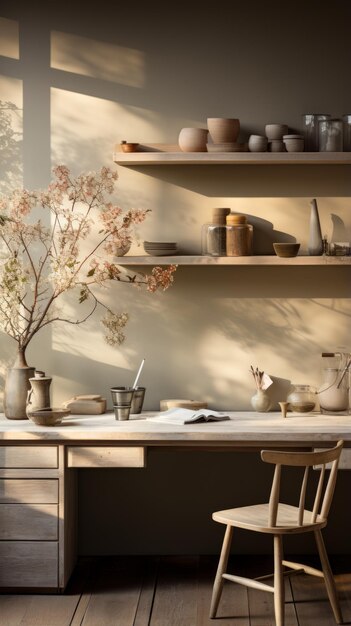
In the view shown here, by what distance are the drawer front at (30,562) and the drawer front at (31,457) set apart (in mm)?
371

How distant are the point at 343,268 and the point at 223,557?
5.63ft

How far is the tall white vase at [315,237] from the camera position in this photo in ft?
15.8

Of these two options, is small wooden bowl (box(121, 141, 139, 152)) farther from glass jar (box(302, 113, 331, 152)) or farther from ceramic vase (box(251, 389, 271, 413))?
ceramic vase (box(251, 389, 271, 413))

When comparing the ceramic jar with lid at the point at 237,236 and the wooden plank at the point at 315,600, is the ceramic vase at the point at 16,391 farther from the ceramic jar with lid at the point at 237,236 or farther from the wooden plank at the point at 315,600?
the wooden plank at the point at 315,600

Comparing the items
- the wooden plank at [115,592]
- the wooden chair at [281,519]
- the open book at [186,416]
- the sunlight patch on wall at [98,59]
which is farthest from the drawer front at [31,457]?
the sunlight patch on wall at [98,59]

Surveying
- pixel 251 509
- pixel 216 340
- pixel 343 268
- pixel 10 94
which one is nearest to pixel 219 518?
pixel 251 509

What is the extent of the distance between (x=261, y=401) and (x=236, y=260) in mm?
764

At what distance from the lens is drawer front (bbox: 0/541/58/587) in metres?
4.39

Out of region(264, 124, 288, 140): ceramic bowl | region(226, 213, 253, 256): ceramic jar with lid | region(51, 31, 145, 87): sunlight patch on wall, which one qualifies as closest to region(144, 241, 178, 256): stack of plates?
region(226, 213, 253, 256): ceramic jar with lid

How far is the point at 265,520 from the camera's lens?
158 inches

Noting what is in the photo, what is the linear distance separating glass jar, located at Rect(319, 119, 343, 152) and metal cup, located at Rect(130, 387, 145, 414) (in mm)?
1575

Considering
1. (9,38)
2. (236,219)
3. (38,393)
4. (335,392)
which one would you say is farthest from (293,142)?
(38,393)

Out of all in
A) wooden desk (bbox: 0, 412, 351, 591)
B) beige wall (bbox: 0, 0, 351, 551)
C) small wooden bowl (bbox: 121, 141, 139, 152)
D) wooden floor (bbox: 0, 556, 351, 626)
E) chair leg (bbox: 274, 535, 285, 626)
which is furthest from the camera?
beige wall (bbox: 0, 0, 351, 551)

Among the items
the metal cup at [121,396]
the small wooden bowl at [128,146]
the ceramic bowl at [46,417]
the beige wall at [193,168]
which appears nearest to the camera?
the ceramic bowl at [46,417]
